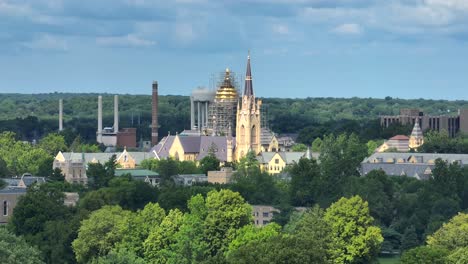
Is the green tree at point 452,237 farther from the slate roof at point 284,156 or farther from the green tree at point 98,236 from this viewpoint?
the slate roof at point 284,156

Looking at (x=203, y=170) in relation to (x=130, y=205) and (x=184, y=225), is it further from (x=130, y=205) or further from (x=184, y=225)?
(x=184, y=225)

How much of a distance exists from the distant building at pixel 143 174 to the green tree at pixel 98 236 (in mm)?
56943

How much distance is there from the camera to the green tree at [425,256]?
8994 centimetres

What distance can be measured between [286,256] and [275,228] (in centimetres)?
1651

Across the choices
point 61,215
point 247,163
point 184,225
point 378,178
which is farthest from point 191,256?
point 247,163

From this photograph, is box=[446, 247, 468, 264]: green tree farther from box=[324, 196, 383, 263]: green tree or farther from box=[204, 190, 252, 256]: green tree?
box=[204, 190, 252, 256]: green tree

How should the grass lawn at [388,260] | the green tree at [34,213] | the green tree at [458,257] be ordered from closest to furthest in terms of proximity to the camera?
the green tree at [458,257] → the grass lawn at [388,260] → the green tree at [34,213]

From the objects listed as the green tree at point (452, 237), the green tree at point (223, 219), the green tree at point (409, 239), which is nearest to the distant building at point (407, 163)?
the green tree at point (409, 239)

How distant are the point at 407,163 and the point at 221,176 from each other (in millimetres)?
20681

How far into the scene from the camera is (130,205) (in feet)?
445

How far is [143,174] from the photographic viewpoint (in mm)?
175750

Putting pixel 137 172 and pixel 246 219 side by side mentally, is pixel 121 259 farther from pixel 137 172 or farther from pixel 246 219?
pixel 137 172

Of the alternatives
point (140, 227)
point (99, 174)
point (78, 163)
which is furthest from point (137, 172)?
point (140, 227)

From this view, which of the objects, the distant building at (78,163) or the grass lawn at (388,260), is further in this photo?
the distant building at (78,163)
